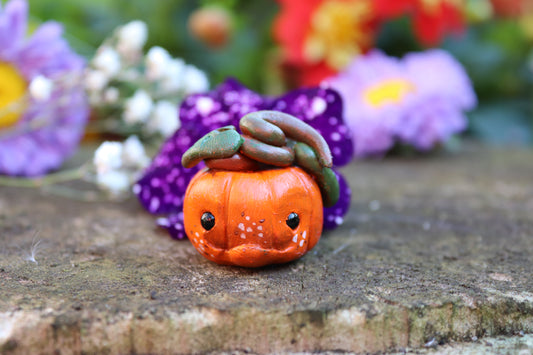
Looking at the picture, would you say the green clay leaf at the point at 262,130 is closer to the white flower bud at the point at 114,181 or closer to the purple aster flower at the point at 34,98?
the white flower bud at the point at 114,181

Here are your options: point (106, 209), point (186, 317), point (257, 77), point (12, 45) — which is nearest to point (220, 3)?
point (257, 77)

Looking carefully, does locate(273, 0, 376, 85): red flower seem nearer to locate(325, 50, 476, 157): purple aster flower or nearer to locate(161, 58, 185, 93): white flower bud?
locate(325, 50, 476, 157): purple aster flower

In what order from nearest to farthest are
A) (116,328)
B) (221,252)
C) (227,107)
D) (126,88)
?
(116,328)
(221,252)
(227,107)
(126,88)

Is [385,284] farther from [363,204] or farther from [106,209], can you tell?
[106,209]

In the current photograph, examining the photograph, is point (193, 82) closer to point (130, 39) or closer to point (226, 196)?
point (130, 39)

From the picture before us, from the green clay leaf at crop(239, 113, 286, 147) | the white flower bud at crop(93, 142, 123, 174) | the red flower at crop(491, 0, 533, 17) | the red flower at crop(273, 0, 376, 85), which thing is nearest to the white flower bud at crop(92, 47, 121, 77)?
the white flower bud at crop(93, 142, 123, 174)

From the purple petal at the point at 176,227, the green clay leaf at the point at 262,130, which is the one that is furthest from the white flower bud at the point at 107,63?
the green clay leaf at the point at 262,130

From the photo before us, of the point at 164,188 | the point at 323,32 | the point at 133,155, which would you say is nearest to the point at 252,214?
the point at 164,188
